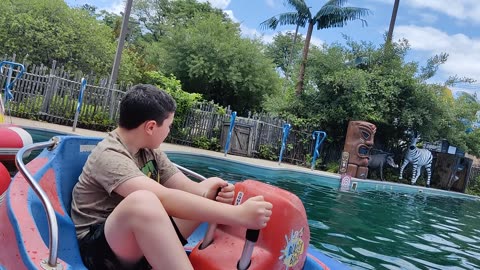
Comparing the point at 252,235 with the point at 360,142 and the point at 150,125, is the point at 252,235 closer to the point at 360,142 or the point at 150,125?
the point at 150,125

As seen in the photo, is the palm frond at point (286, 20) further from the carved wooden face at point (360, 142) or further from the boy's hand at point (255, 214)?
the boy's hand at point (255, 214)

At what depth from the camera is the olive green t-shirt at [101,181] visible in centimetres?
152

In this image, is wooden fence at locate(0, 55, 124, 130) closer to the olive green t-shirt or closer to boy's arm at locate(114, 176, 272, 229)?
the olive green t-shirt

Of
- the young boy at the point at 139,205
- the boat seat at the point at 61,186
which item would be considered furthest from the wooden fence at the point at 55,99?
the young boy at the point at 139,205

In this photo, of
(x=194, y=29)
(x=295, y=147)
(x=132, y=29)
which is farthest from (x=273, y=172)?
(x=132, y=29)

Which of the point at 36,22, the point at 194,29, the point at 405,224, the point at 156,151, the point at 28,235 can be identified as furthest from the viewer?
the point at 194,29

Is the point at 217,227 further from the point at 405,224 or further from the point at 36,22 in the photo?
the point at 36,22

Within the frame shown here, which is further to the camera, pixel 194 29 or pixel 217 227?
pixel 194 29

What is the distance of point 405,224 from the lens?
231 inches

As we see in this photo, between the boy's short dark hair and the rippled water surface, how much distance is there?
239 cm

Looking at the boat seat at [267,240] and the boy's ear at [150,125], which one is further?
the boy's ear at [150,125]

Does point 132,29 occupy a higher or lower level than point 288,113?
higher

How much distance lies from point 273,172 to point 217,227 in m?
8.17

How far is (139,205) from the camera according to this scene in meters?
1.37
